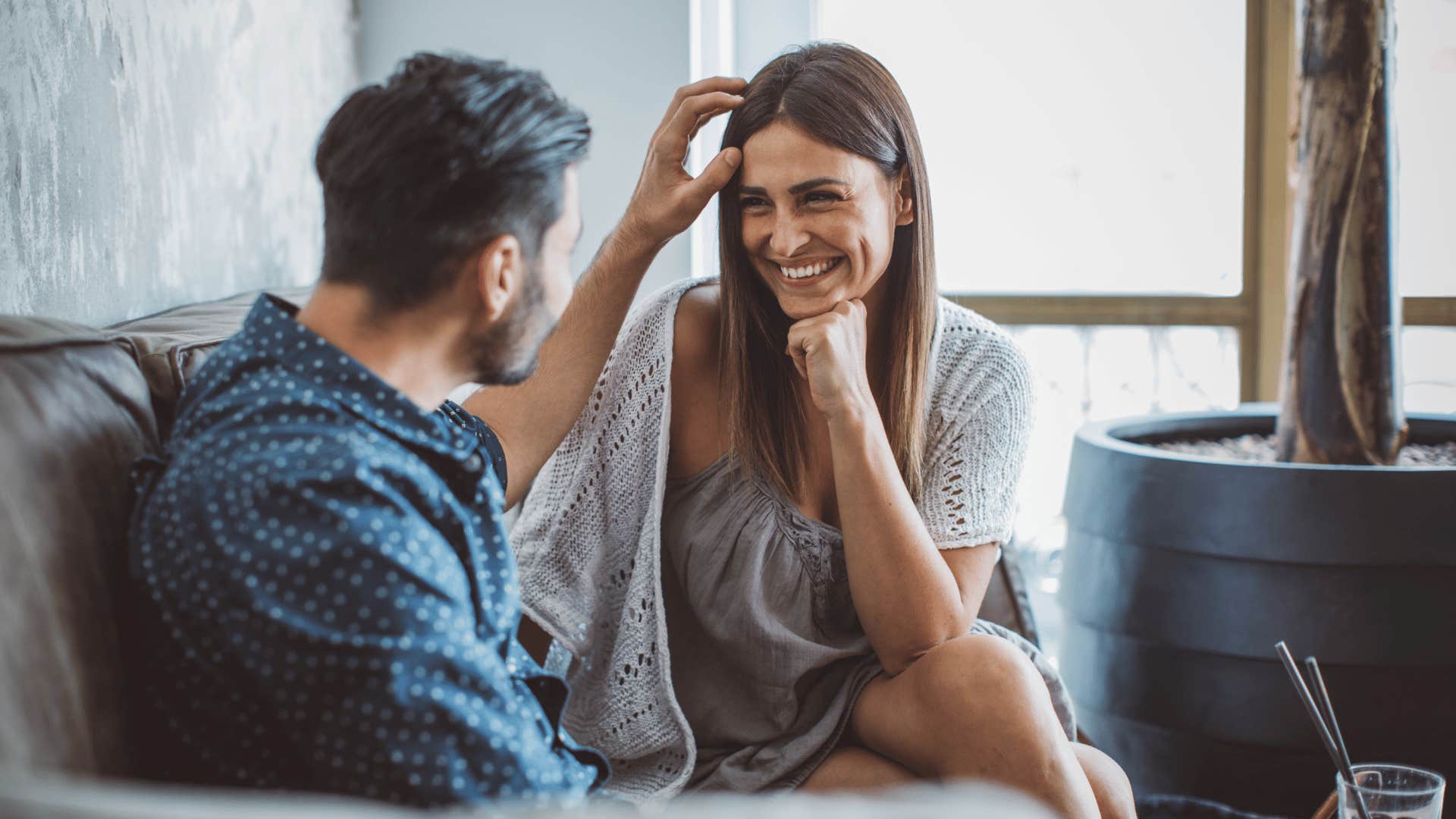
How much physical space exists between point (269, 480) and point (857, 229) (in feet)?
2.78

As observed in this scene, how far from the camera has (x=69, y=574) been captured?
→ 2.51 feet

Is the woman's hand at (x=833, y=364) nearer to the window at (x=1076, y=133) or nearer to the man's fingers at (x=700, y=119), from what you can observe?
the man's fingers at (x=700, y=119)

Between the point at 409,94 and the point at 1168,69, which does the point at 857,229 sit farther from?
the point at 1168,69

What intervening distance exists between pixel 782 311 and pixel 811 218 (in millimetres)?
203

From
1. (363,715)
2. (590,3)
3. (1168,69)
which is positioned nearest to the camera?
(363,715)

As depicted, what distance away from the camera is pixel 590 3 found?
7.16 feet

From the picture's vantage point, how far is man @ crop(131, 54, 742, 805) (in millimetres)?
693

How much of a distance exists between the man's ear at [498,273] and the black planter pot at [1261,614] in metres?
1.01

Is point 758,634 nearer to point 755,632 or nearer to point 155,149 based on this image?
point 755,632

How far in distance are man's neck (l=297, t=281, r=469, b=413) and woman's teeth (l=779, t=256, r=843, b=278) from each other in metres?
0.61

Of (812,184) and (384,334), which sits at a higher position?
(812,184)

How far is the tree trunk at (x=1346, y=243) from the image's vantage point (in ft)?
5.09

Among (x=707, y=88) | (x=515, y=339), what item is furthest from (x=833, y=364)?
(x=515, y=339)

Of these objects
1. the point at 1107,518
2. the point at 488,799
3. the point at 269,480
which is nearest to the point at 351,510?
the point at 269,480
